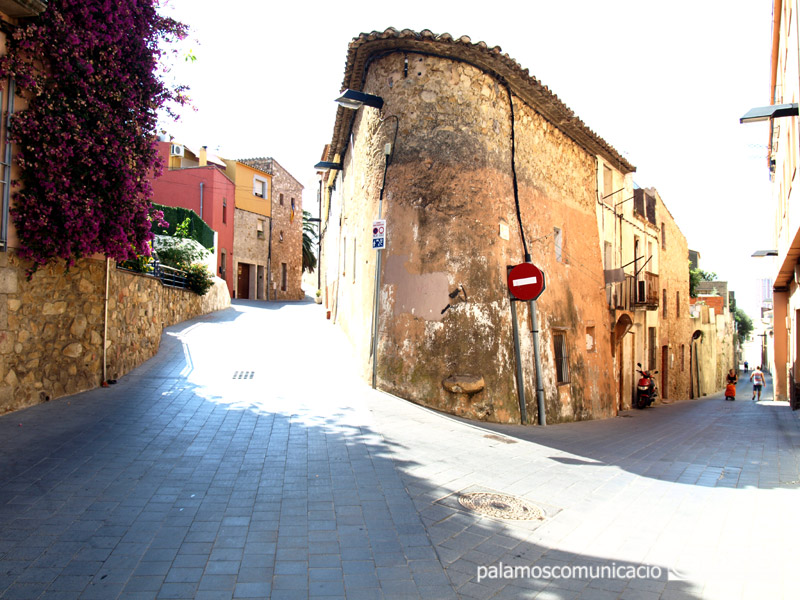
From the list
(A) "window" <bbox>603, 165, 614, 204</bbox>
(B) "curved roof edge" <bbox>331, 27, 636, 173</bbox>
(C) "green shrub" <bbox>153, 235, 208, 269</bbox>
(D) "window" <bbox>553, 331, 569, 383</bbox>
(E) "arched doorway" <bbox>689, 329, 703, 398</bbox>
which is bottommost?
(E) "arched doorway" <bbox>689, 329, 703, 398</bbox>

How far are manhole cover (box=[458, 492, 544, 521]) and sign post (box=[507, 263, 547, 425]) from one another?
5.62 metres

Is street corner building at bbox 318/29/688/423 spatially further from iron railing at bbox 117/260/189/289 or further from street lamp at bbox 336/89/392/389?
iron railing at bbox 117/260/189/289

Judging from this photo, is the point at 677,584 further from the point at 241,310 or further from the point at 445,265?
the point at 241,310

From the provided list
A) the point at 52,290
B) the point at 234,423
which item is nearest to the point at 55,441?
the point at 234,423

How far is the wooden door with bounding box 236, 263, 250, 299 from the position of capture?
3847 cm

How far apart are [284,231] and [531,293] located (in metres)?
34.0

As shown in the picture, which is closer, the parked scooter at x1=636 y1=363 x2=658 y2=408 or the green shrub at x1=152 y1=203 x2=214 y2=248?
the parked scooter at x1=636 y1=363 x2=658 y2=408

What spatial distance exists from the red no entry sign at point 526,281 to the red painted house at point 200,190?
2416cm

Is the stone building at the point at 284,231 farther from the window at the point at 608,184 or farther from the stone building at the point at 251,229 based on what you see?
the window at the point at 608,184

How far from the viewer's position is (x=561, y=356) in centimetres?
1384

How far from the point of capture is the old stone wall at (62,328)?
24.7 ft

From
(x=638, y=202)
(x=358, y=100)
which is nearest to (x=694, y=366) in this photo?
(x=638, y=202)

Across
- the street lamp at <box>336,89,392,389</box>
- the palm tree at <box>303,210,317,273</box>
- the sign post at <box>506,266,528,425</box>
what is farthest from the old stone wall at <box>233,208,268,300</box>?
the sign post at <box>506,266,528,425</box>

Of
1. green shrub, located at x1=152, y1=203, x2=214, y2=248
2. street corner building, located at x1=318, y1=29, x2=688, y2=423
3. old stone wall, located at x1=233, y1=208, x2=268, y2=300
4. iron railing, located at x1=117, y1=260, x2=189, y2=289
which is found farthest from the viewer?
old stone wall, located at x1=233, y1=208, x2=268, y2=300
